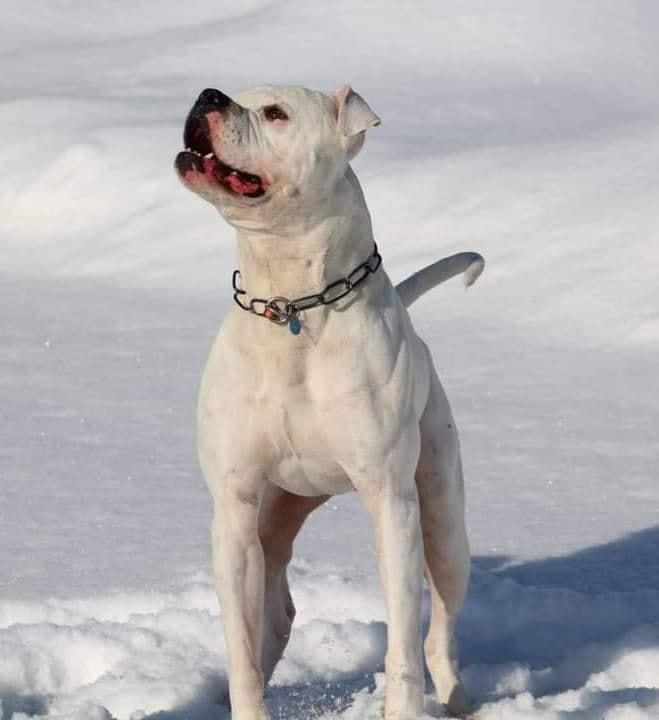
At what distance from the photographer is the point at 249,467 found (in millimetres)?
4195

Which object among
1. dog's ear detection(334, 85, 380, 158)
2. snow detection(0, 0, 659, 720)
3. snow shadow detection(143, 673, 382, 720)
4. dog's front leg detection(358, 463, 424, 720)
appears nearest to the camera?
dog's ear detection(334, 85, 380, 158)

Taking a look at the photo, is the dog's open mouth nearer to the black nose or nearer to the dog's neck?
the black nose

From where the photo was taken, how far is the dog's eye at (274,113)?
12.9 ft

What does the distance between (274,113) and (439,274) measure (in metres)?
1.14

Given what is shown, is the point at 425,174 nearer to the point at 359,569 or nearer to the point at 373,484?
the point at 359,569

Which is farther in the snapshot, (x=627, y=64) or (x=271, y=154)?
(x=627, y=64)

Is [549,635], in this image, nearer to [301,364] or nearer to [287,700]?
[287,700]

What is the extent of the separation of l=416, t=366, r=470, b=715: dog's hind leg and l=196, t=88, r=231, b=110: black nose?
98cm

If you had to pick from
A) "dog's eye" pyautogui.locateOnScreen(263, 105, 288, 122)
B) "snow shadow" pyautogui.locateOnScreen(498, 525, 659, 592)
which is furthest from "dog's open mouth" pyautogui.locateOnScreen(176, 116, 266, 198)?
"snow shadow" pyautogui.locateOnScreen(498, 525, 659, 592)

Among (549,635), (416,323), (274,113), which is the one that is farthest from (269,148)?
(416,323)

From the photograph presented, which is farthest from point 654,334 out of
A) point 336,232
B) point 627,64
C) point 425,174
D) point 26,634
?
point 627,64

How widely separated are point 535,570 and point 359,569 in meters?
0.57

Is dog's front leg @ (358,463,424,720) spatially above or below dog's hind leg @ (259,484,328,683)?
above

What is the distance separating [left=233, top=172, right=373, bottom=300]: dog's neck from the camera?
4035 mm
